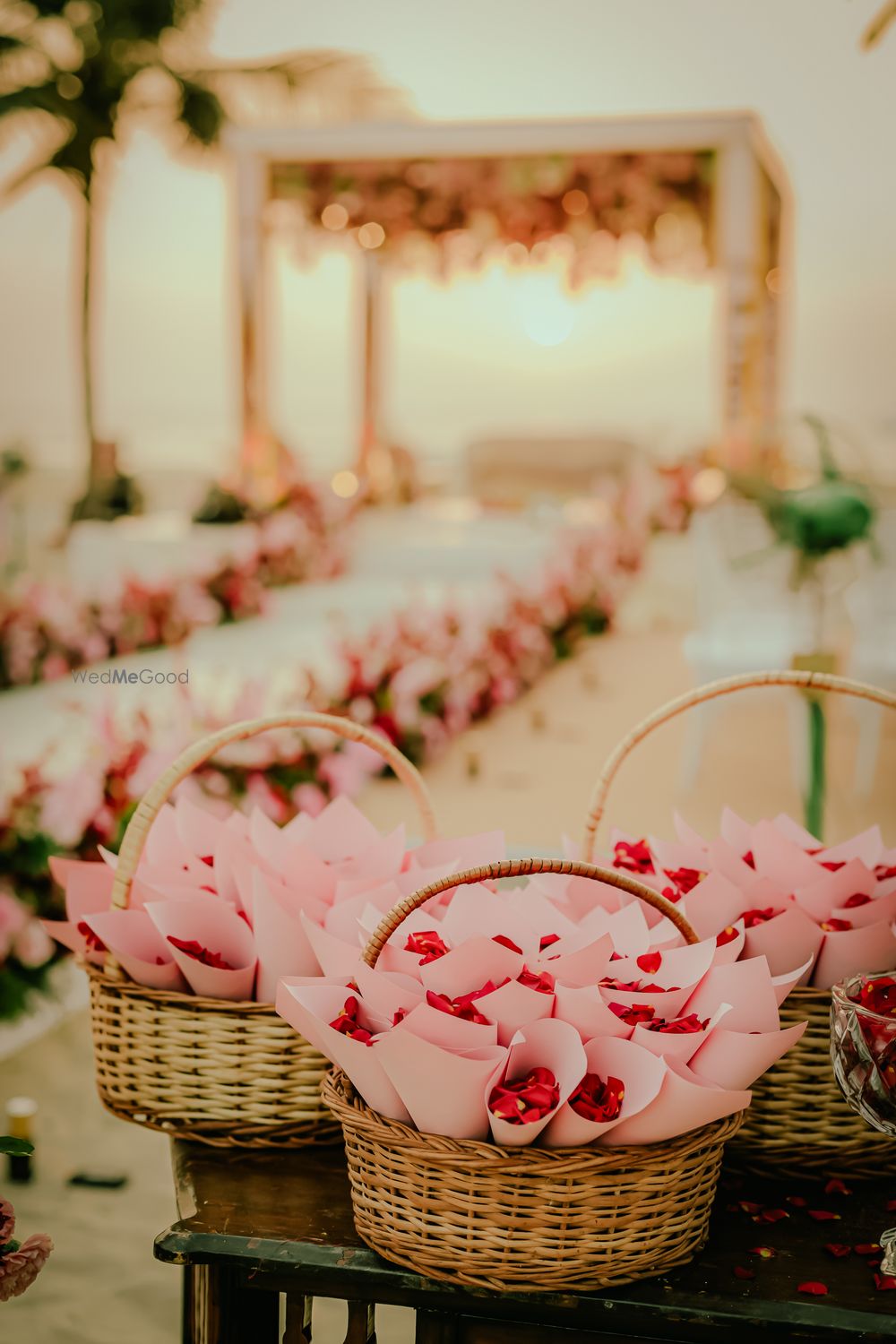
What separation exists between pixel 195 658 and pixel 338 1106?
3600mm

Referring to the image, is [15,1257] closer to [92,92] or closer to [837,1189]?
[837,1189]

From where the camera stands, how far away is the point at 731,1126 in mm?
894

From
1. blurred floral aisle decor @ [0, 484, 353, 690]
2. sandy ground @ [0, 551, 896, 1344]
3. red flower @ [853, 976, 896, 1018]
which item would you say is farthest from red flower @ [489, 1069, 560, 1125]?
blurred floral aisle decor @ [0, 484, 353, 690]

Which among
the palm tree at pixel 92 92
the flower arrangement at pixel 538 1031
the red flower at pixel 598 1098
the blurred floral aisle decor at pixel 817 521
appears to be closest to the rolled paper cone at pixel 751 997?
the flower arrangement at pixel 538 1031

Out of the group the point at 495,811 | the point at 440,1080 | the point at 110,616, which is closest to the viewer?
the point at 440,1080

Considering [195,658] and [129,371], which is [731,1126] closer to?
[195,658]

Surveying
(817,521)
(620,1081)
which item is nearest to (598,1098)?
(620,1081)

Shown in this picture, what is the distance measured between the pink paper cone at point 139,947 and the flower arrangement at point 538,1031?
0.18 m

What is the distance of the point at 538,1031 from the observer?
875 mm

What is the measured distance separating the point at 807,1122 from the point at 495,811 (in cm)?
252

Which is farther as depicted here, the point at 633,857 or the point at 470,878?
the point at 633,857

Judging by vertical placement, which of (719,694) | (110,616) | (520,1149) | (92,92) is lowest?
(520,1149)

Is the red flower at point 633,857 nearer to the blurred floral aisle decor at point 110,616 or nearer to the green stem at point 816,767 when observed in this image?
the green stem at point 816,767

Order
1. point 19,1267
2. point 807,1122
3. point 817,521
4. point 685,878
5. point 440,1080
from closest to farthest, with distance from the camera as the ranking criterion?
point 440,1080 < point 19,1267 < point 807,1122 < point 685,878 < point 817,521
